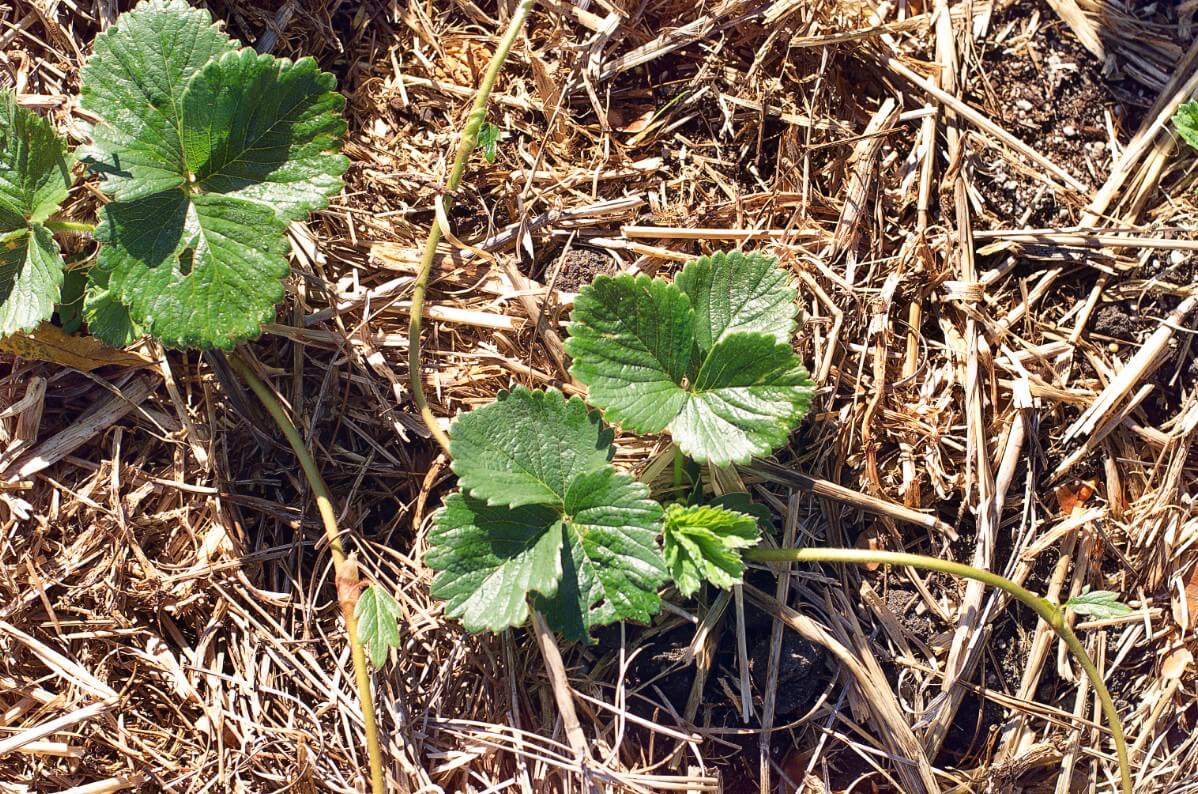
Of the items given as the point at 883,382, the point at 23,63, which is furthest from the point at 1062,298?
the point at 23,63

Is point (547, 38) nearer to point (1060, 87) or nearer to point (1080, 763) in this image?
point (1060, 87)

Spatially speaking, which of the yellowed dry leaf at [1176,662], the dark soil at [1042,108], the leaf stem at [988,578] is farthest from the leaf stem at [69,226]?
the yellowed dry leaf at [1176,662]

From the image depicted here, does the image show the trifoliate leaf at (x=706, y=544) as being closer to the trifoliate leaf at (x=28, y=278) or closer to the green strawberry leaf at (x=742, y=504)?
the green strawberry leaf at (x=742, y=504)

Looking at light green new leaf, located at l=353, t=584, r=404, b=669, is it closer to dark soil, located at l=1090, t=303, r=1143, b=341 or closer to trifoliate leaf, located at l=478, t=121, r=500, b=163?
trifoliate leaf, located at l=478, t=121, r=500, b=163

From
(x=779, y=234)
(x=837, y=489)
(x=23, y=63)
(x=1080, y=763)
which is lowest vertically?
(x=1080, y=763)

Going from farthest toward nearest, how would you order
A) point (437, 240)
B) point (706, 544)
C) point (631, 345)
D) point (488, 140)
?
point (488, 140)
point (437, 240)
point (631, 345)
point (706, 544)

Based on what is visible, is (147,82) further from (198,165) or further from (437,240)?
(437,240)

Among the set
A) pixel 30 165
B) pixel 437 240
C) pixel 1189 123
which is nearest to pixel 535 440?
pixel 437 240
